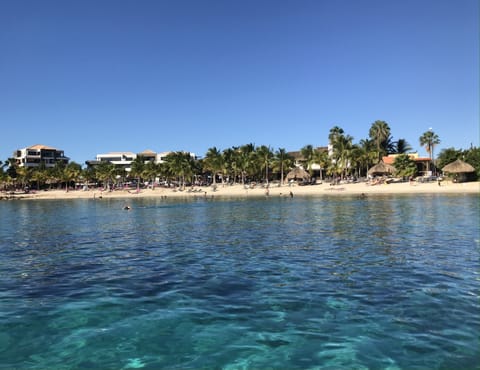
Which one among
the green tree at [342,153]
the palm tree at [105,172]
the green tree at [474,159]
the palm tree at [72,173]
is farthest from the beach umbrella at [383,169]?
the palm tree at [72,173]

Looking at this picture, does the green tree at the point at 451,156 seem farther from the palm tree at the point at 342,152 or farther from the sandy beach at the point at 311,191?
the palm tree at the point at 342,152

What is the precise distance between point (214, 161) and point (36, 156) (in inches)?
2954

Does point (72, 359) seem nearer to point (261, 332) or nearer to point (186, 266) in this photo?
point (261, 332)

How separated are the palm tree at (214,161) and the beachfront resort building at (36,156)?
6473 cm

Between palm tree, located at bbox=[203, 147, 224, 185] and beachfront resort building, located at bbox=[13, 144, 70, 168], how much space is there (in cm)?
6473

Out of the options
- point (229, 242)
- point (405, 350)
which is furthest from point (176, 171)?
point (405, 350)

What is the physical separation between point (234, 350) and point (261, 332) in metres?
0.92

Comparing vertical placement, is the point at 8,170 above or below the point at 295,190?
above

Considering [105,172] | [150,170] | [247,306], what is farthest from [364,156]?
[247,306]

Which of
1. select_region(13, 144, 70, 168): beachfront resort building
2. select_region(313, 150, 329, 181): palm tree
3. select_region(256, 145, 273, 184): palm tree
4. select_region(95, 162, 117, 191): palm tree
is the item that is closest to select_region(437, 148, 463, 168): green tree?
select_region(313, 150, 329, 181): palm tree

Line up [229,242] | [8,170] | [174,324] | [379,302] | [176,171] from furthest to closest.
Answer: [8,170] → [176,171] → [229,242] → [379,302] → [174,324]

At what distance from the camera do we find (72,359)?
22.1 feet

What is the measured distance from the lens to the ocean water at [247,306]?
266 inches

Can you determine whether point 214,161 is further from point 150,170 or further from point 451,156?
point 451,156
